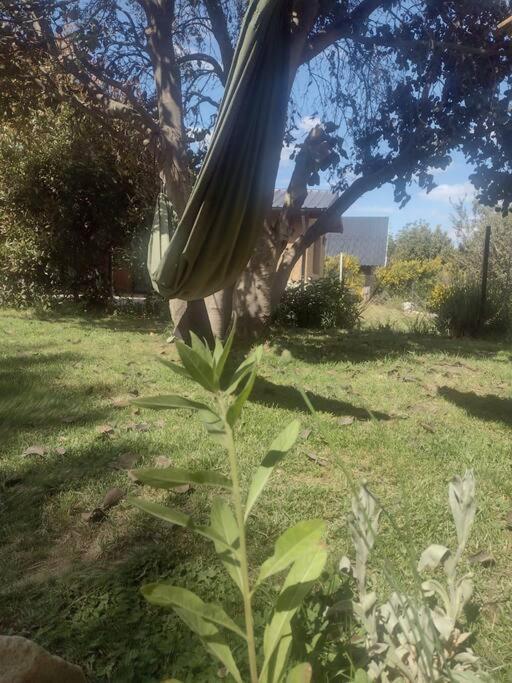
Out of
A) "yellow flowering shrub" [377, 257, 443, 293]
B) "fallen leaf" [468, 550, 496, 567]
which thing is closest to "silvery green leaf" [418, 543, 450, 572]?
"fallen leaf" [468, 550, 496, 567]

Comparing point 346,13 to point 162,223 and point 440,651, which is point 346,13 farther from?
point 440,651

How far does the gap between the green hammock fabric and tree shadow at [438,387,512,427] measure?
7.97ft

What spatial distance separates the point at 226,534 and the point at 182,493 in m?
1.90

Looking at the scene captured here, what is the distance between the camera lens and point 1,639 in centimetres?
131

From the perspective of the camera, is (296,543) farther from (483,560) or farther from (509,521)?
(509,521)

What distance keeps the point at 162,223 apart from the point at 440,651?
3.85 m

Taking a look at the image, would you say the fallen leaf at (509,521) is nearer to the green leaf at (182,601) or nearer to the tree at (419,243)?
the green leaf at (182,601)

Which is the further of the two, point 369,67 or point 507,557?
point 369,67

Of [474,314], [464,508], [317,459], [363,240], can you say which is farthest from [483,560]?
[363,240]

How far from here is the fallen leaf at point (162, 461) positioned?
3010mm

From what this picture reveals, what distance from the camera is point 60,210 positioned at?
34.5 ft

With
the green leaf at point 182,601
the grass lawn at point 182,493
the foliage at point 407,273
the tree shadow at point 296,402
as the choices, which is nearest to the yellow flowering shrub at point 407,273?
the foliage at point 407,273

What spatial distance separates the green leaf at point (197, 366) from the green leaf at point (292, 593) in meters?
0.30

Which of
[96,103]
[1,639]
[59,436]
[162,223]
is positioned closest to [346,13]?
[96,103]
